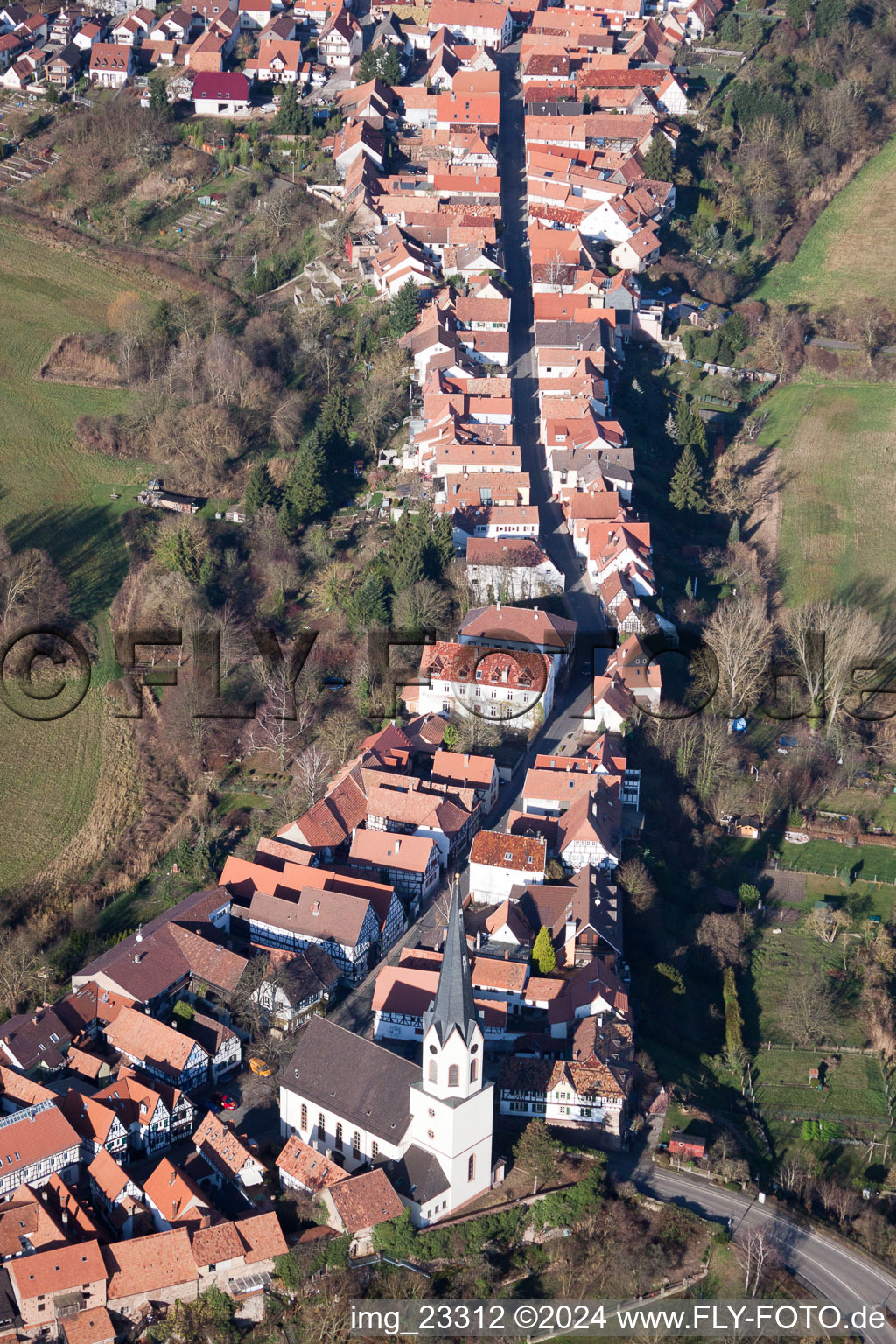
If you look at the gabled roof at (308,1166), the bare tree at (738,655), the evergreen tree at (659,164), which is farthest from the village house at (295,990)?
the evergreen tree at (659,164)

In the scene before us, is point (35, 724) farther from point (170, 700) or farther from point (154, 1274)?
point (154, 1274)

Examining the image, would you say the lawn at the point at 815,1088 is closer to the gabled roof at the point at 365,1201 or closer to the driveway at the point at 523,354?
the gabled roof at the point at 365,1201

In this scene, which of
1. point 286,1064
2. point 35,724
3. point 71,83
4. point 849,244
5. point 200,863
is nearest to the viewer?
point 286,1064

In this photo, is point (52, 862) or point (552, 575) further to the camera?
point (552, 575)

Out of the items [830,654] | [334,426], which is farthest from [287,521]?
[830,654]

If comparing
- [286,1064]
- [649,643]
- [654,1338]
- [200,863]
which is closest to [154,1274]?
[286,1064]

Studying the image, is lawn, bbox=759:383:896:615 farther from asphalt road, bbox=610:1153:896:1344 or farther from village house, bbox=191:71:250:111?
village house, bbox=191:71:250:111
